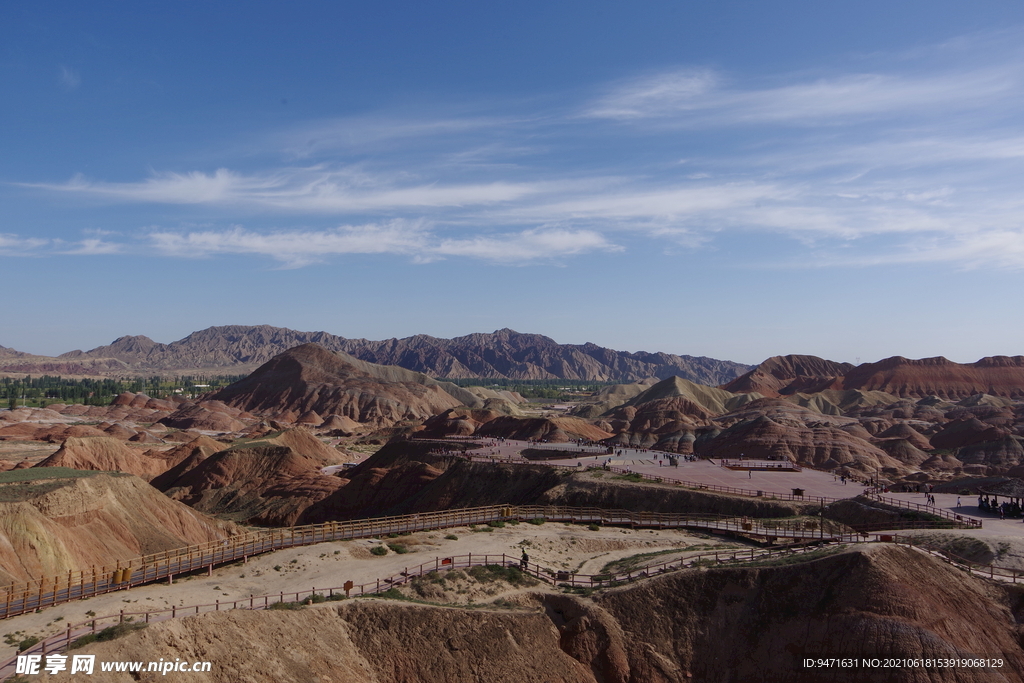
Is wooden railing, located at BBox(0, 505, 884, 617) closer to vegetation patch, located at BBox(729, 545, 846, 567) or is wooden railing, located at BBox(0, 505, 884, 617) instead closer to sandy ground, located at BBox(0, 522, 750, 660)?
sandy ground, located at BBox(0, 522, 750, 660)

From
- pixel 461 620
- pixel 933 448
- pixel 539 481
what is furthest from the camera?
pixel 933 448

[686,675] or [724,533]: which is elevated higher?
[724,533]

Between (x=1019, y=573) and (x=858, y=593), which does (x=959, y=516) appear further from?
(x=858, y=593)

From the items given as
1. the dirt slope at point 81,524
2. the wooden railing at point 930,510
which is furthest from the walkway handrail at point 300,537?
the wooden railing at point 930,510

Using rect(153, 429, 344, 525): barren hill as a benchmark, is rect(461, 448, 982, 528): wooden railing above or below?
above

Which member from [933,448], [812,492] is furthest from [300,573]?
[933,448]


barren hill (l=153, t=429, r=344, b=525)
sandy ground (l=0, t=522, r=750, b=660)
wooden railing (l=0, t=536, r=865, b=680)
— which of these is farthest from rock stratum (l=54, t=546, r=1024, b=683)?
barren hill (l=153, t=429, r=344, b=525)

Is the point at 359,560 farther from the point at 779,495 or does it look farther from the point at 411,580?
the point at 779,495

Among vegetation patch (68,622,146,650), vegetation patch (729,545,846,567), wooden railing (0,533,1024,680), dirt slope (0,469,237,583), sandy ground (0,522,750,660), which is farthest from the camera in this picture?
dirt slope (0,469,237,583)

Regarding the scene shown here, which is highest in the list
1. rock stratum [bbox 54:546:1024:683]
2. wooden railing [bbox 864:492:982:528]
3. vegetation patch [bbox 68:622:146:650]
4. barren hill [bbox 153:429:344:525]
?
wooden railing [bbox 864:492:982:528]
